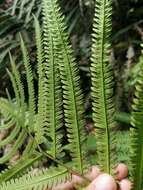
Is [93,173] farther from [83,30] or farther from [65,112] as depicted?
[83,30]

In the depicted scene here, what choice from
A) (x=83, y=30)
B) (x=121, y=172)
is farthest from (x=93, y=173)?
(x=83, y=30)

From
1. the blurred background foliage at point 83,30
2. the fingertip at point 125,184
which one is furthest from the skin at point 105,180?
the blurred background foliage at point 83,30

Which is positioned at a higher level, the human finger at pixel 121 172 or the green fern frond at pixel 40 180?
the green fern frond at pixel 40 180

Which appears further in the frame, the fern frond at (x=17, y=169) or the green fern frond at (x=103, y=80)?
the fern frond at (x=17, y=169)

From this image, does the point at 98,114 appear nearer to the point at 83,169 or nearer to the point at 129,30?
the point at 83,169

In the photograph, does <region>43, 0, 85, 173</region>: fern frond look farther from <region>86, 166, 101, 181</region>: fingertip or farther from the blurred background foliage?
the blurred background foliage

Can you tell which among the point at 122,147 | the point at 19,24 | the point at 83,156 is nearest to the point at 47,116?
the point at 83,156

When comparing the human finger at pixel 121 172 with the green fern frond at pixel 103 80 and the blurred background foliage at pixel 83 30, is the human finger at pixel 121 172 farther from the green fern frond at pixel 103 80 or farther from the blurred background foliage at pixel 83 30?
the blurred background foliage at pixel 83 30
